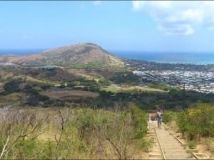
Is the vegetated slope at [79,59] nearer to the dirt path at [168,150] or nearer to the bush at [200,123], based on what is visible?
the bush at [200,123]

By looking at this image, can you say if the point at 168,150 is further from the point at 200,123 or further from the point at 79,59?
the point at 79,59

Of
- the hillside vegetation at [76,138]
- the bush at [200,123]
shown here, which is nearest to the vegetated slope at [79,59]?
the bush at [200,123]

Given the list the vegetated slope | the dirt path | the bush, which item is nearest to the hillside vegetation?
the dirt path

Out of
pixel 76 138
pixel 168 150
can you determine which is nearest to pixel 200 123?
pixel 168 150

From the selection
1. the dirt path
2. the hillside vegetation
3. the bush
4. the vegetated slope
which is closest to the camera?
the hillside vegetation

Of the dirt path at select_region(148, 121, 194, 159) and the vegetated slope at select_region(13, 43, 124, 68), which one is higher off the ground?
the dirt path at select_region(148, 121, 194, 159)

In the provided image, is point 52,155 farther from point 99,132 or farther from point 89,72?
point 89,72

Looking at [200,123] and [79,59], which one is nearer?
[200,123]

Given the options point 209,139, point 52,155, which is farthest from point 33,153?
point 209,139

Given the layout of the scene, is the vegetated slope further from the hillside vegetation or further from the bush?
the hillside vegetation

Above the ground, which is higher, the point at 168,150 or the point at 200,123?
the point at 200,123

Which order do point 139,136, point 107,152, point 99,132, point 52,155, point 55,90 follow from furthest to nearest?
point 55,90
point 139,136
point 99,132
point 107,152
point 52,155
